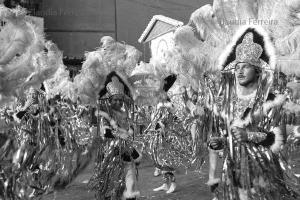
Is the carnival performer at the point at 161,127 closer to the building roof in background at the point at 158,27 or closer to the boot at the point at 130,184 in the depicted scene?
the boot at the point at 130,184

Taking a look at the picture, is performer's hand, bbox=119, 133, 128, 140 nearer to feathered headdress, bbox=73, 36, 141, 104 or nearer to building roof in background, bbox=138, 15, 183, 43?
feathered headdress, bbox=73, 36, 141, 104

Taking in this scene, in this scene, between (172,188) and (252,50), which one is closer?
(252,50)

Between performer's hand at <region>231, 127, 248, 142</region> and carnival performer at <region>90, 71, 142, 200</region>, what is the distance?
203cm

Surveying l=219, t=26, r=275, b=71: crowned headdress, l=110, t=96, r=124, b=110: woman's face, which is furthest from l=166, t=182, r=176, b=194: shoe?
l=219, t=26, r=275, b=71: crowned headdress

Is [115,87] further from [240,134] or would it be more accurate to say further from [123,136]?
[240,134]

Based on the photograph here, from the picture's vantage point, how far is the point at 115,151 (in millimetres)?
6293

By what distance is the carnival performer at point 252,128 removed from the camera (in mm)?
4469

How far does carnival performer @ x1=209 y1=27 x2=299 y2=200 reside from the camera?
14.7ft

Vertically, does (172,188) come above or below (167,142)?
below

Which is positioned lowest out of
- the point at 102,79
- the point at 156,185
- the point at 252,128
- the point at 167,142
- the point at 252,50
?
the point at 156,185

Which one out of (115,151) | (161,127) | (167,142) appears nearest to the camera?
(115,151)

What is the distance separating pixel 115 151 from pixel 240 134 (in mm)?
2203

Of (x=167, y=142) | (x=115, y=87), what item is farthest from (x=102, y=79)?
(x=167, y=142)

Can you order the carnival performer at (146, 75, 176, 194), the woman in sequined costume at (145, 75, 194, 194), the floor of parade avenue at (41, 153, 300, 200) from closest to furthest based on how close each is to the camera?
the floor of parade avenue at (41, 153, 300, 200)
the woman in sequined costume at (145, 75, 194, 194)
the carnival performer at (146, 75, 176, 194)
